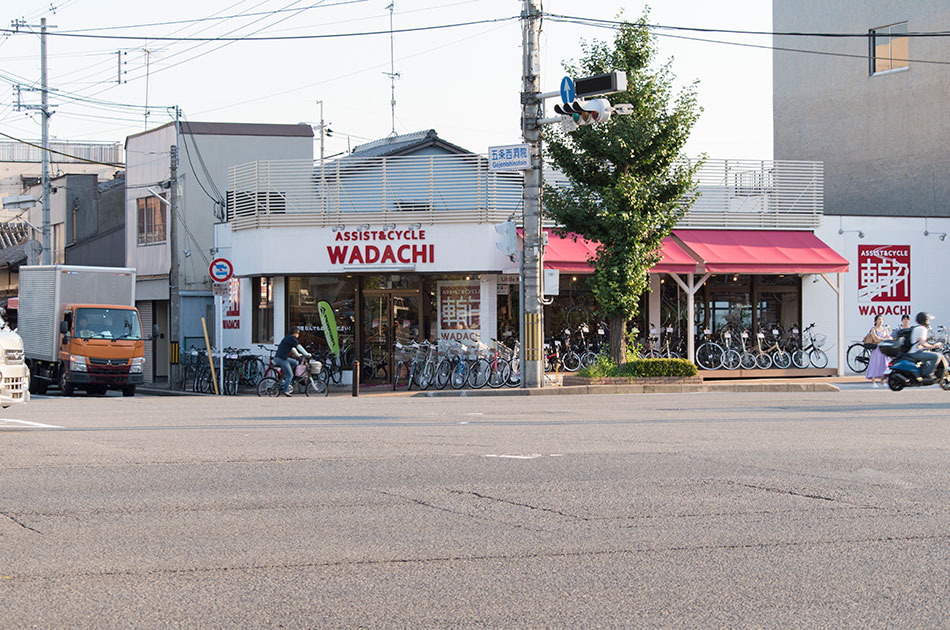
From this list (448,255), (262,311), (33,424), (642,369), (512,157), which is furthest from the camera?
(262,311)

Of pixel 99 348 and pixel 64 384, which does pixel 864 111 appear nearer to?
pixel 99 348

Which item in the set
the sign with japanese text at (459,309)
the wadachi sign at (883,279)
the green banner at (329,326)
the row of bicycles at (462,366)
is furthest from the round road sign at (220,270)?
the wadachi sign at (883,279)

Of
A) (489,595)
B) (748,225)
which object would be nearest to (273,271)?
(748,225)

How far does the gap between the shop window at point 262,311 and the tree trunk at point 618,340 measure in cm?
1012

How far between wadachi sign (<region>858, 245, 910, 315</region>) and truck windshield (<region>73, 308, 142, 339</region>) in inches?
818

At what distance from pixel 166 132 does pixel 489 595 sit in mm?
36661

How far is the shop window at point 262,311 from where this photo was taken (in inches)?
1179

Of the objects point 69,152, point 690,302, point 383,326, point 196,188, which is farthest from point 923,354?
point 69,152

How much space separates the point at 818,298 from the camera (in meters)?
30.4

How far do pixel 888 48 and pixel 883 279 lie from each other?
435 inches

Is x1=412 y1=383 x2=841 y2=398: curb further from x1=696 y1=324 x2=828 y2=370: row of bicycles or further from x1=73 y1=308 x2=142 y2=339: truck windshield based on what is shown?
x1=73 y1=308 x2=142 y2=339: truck windshield

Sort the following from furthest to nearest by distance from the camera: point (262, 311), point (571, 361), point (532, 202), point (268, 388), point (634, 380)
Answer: point (262, 311), point (571, 361), point (268, 388), point (634, 380), point (532, 202)

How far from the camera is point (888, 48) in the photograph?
37.2 metres

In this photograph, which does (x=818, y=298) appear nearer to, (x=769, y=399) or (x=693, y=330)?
(x=693, y=330)
